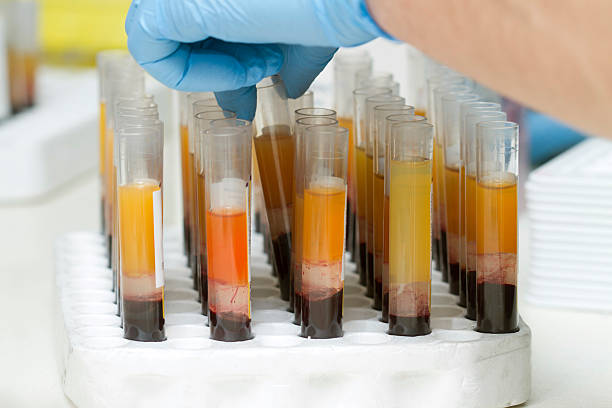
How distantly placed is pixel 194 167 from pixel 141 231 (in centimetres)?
12

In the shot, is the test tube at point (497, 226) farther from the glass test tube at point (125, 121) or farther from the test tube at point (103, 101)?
the test tube at point (103, 101)

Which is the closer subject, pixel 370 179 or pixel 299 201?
pixel 299 201

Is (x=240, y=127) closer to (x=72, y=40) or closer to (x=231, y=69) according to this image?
(x=231, y=69)

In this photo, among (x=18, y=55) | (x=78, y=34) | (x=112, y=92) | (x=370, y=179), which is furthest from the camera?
(x=78, y=34)

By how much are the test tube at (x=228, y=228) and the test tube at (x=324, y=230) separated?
0.06 metres

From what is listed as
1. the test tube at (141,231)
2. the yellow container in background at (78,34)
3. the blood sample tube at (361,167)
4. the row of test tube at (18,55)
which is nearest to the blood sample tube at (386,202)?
the blood sample tube at (361,167)

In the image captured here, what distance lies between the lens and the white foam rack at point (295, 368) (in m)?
0.85

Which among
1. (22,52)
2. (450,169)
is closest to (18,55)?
(22,52)

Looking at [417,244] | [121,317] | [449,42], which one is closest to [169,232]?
[121,317]

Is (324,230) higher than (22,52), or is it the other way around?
(22,52)

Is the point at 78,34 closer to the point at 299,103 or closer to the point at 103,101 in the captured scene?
the point at 103,101

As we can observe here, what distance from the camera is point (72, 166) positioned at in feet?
5.77

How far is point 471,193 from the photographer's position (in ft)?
3.09

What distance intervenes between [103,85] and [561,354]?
654 mm
